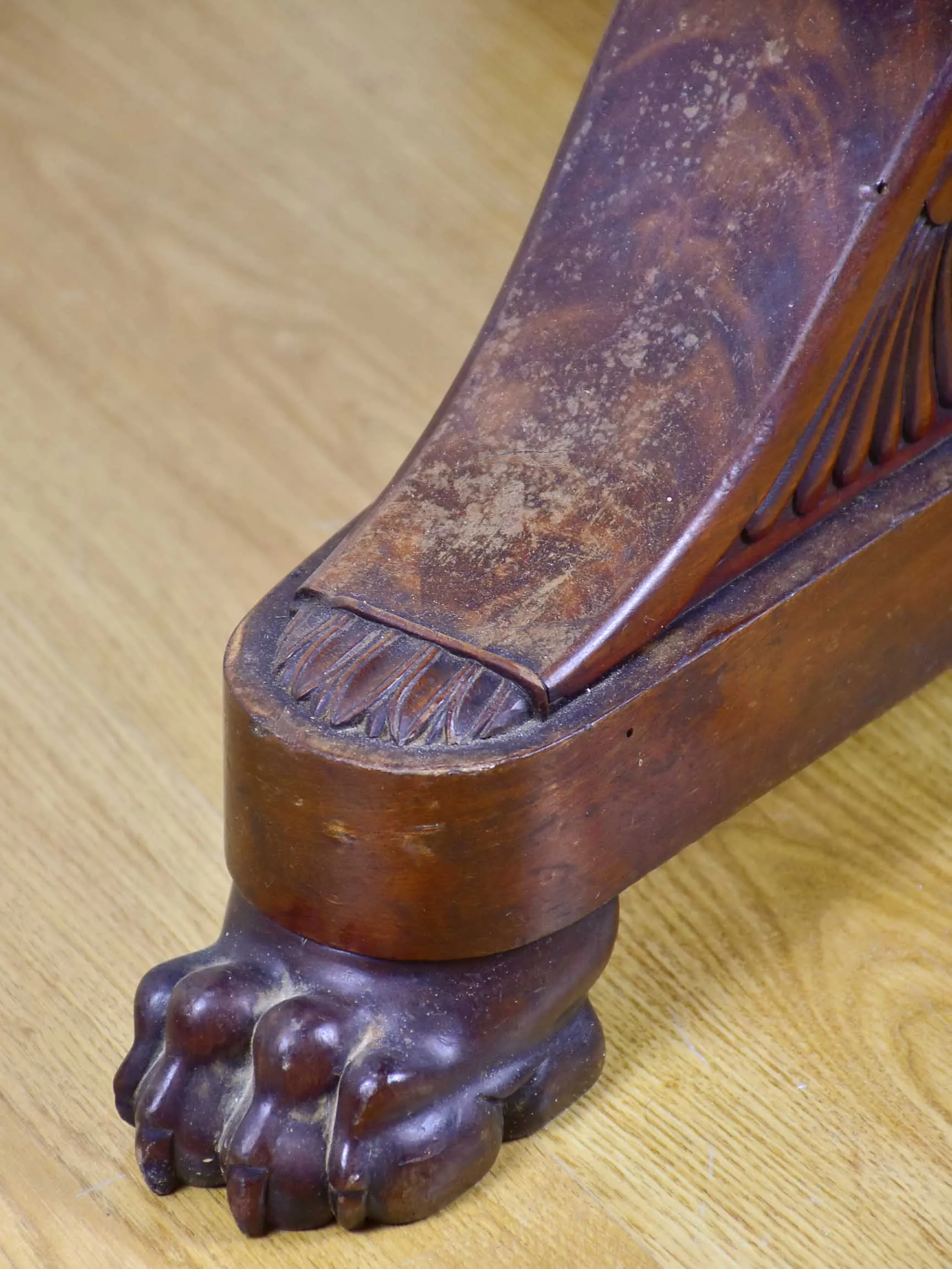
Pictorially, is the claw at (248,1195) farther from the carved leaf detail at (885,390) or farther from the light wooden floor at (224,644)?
the carved leaf detail at (885,390)

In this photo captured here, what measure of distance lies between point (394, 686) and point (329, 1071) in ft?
0.48

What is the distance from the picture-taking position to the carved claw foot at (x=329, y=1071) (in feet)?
2.49

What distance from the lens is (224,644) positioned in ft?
3.45

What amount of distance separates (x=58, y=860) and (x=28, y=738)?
87 millimetres

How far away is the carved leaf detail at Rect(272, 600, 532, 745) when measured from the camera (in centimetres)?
74

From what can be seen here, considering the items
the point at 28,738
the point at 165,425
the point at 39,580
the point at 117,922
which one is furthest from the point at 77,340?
the point at 117,922

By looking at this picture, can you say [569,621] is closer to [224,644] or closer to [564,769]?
[564,769]

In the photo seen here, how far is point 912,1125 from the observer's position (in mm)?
824

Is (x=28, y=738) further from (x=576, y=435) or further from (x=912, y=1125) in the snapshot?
(x=912, y=1125)

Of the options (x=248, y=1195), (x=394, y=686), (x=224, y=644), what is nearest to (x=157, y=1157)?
(x=248, y=1195)

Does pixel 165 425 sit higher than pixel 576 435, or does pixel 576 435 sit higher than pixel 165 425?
pixel 576 435

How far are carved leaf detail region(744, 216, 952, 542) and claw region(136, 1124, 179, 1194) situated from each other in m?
0.33

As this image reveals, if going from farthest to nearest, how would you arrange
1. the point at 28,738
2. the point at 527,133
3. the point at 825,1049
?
the point at 527,133, the point at 28,738, the point at 825,1049

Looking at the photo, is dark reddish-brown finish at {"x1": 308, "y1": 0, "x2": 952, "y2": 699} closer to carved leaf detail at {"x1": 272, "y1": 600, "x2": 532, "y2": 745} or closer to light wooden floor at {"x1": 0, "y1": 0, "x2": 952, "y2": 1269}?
carved leaf detail at {"x1": 272, "y1": 600, "x2": 532, "y2": 745}
